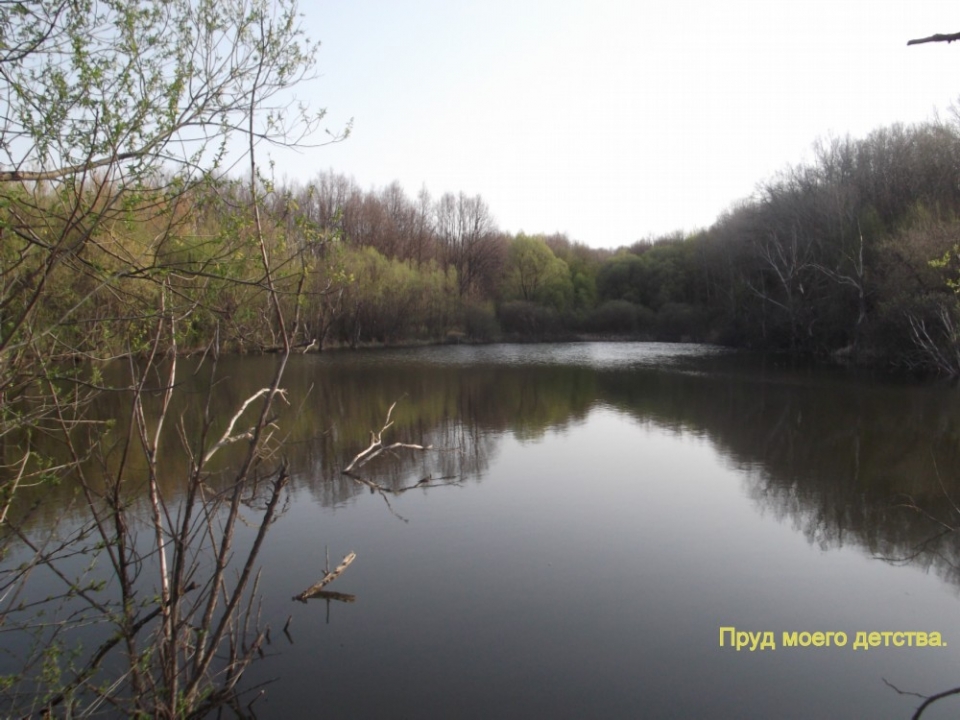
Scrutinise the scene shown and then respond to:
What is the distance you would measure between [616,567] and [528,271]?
40979 millimetres

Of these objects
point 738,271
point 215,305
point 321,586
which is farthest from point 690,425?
point 738,271

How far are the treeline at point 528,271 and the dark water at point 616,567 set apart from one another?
103cm

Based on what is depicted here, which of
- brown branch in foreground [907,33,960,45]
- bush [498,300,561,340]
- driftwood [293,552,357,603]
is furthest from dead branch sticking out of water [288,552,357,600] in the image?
bush [498,300,561,340]

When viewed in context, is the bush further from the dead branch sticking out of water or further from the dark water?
the dead branch sticking out of water

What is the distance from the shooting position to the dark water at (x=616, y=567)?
4430mm

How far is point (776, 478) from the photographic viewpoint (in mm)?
9227

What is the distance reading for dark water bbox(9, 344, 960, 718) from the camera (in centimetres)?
443

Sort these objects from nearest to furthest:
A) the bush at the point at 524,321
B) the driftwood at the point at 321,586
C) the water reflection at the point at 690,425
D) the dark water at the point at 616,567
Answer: the dark water at the point at 616,567 → the driftwood at the point at 321,586 → the water reflection at the point at 690,425 → the bush at the point at 524,321

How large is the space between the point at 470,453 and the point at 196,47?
827 centimetres

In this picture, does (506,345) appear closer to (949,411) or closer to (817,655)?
(949,411)

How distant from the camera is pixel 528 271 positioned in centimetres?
4641

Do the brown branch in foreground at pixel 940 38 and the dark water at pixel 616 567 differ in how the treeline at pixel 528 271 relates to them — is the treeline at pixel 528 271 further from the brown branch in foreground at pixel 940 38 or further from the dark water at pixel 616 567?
the brown branch in foreground at pixel 940 38

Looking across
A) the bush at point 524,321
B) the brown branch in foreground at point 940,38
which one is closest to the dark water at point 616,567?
the brown branch in foreground at point 940,38

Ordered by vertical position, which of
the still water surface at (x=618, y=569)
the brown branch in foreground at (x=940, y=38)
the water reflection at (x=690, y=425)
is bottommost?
the still water surface at (x=618, y=569)
